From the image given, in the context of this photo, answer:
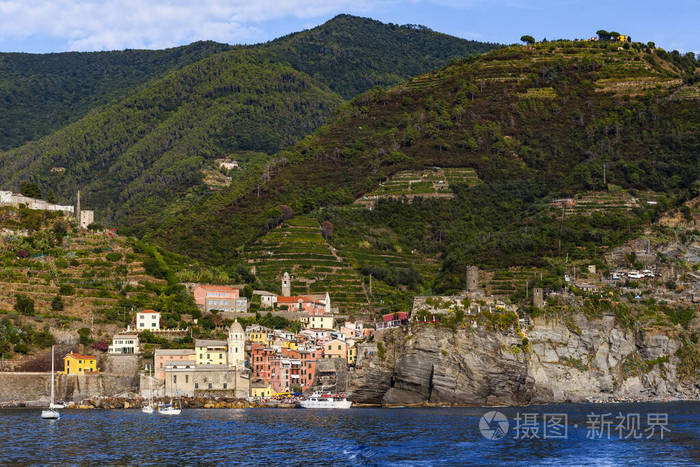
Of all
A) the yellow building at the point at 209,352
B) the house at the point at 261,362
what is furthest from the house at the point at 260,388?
the yellow building at the point at 209,352

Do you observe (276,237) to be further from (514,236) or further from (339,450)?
(339,450)

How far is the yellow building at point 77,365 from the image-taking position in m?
95.4

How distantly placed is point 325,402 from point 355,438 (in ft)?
94.2

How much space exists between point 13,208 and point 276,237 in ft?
114

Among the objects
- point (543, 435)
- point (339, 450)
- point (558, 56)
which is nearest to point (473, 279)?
point (543, 435)

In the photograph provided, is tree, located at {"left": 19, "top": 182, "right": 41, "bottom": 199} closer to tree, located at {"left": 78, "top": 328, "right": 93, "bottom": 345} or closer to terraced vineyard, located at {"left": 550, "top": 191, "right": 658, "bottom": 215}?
tree, located at {"left": 78, "top": 328, "right": 93, "bottom": 345}

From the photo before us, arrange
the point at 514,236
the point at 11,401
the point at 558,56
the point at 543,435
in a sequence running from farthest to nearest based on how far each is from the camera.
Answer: the point at 558,56 < the point at 514,236 < the point at 11,401 < the point at 543,435

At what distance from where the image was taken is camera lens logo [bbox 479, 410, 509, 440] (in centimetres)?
6694

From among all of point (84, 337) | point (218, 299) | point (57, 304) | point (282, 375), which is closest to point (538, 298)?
point (282, 375)

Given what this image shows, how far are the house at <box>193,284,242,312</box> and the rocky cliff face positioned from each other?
22211 millimetres

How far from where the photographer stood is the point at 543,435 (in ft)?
221

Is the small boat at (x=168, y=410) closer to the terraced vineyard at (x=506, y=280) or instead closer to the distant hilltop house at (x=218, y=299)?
the distant hilltop house at (x=218, y=299)

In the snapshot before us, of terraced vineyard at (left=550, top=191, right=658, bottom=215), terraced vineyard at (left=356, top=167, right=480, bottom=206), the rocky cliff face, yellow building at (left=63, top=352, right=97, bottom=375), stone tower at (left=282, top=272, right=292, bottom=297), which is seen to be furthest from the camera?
terraced vineyard at (left=356, top=167, right=480, bottom=206)

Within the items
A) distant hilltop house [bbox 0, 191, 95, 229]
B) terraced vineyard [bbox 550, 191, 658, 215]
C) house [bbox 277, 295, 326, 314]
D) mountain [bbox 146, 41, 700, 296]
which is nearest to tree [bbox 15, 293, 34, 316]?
distant hilltop house [bbox 0, 191, 95, 229]
